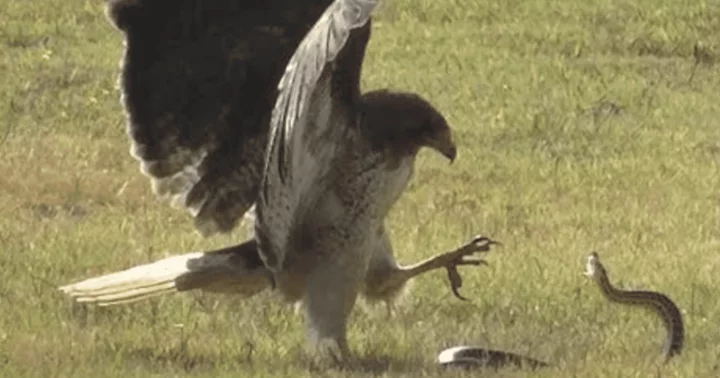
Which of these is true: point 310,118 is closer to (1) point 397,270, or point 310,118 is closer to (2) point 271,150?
(2) point 271,150

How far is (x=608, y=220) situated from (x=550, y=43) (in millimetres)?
5448

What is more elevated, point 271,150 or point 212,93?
point 271,150

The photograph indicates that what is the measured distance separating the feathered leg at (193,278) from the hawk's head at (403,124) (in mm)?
600

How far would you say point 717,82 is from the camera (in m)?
15.0

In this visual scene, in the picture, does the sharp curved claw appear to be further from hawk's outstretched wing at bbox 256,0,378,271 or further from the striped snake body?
hawk's outstretched wing at bbox 256,0,378,271

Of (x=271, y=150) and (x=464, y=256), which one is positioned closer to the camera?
(x=271, y=150)

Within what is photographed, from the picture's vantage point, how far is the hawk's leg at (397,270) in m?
7.51

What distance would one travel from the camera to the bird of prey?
6.89 meters

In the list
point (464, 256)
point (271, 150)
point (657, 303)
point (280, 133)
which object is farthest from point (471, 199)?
point (280, 133)

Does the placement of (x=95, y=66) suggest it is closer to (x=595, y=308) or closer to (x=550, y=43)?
(x=550, y=43)

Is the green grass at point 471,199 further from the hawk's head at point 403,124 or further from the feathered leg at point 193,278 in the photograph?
the hawk's head at point 403,124

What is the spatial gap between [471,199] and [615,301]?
11.8 feet

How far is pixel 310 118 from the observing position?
6746mm

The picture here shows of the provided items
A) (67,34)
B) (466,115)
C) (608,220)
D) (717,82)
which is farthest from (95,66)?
(608,220)
